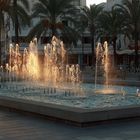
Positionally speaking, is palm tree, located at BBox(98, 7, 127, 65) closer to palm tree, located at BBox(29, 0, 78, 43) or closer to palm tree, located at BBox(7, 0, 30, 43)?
palm tree, located at BBox(29, 0, 78, 43)

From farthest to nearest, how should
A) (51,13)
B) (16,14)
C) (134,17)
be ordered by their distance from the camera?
(134,17) < (51,13) < (16,14)

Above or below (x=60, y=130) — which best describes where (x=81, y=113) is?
above

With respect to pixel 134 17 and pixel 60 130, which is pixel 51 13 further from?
pixel 60 130

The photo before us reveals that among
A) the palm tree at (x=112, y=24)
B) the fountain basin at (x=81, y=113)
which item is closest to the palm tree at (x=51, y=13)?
the palm tree at (x=112, y=24)

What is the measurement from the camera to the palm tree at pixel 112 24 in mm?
50438

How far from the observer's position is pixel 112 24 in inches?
2048

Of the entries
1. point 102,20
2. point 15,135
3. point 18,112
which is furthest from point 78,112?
point 102,20

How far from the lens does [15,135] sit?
967cm

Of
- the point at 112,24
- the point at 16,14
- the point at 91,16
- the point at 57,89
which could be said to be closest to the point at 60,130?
the point at 57,89

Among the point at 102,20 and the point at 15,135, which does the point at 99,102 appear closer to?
the point at 15,135

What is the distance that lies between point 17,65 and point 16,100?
27.1 m

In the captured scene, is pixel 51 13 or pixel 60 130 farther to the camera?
pixel 51 13

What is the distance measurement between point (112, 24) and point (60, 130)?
42518 millimetres

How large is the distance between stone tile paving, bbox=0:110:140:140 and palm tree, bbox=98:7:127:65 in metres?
39.5
